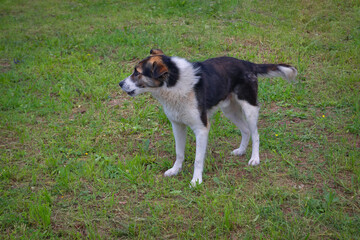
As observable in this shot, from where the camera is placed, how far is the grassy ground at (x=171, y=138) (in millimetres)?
3494

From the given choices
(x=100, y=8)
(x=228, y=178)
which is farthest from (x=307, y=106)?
(x=100, y=8)

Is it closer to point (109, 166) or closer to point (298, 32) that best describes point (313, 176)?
point (109, 166)

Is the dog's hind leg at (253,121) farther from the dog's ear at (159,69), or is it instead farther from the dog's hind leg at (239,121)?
the dog's ear at (159,69)

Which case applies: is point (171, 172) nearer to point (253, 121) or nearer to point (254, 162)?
point (254, 162)

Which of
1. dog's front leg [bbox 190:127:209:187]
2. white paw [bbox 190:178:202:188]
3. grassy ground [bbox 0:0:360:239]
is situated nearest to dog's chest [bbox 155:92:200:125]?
dog's front leg [bbox 190:127:209:187]

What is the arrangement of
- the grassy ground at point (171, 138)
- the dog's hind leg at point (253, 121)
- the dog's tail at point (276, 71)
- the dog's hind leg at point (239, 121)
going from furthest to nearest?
the dog's hind leg at point (239, 121), the dog's tail at point (276, 71), the dog's hind leg at point (253, 121), the grassy ground at point (171, 138)

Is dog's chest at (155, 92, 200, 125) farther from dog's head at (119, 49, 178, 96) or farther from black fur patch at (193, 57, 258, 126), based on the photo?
dog's head at (119, 49, 178, 96)

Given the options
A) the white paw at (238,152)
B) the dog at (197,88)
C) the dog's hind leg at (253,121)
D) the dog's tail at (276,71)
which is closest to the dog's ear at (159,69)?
the dog at (197,88)

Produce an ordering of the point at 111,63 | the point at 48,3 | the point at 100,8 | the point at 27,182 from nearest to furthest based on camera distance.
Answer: the point at 27,182 < the point at 111,63 < the point at 100,8 < the point at 48,3

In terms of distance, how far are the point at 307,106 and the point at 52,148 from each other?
4096mm

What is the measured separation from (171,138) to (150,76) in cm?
151

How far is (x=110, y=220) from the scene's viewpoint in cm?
361

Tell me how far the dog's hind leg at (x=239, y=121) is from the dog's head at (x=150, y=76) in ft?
Answer: 3.51

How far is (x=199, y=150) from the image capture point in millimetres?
4086
